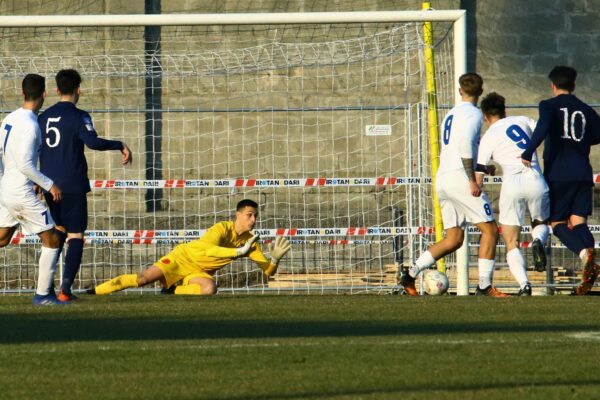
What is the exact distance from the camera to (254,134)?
22.2m

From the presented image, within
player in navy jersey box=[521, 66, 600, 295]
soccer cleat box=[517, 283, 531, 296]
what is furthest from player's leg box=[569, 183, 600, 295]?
soccer cleat box=[517, 283, 531, 296]

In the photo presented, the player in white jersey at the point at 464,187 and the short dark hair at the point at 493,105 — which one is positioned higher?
the short dark hair at the point at 493,105

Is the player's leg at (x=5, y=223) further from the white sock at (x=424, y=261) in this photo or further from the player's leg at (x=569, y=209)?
the player's leg at (x=569, y=209)

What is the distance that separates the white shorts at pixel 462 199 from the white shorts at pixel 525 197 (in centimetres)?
29

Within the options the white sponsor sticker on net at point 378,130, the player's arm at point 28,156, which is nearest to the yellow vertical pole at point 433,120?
the white sponsor sticker on net at point 378,130

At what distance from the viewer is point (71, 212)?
39.4ft

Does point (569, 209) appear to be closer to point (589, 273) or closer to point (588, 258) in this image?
point (588, 258)

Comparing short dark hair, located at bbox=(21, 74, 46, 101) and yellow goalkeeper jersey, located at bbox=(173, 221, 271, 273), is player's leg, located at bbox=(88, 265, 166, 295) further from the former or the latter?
short dark hair, located at bbox=(21, 74, 46, 101)

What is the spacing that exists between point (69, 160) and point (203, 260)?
6.93 feet

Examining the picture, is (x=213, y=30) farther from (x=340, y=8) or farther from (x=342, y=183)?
(x=342, y=183)

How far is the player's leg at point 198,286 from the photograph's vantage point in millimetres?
13625

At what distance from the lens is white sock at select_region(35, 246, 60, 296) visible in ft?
37.0

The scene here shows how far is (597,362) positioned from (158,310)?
4.55 m

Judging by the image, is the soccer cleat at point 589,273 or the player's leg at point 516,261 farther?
the player's leg at point 516,261
